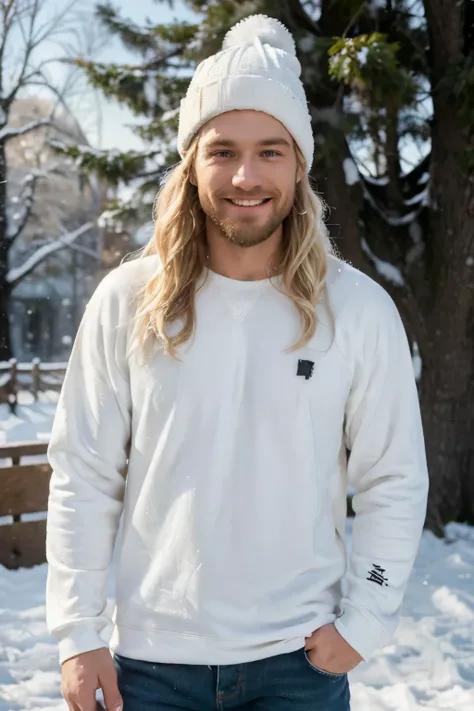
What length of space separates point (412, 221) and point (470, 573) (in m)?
3.11

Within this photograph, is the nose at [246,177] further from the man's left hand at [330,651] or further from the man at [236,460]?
the man's left hand at [330,651]

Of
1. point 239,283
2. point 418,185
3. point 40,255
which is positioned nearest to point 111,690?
point 239,283

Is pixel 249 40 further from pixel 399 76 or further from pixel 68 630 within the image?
pixel 399 76

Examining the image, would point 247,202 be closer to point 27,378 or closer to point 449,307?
point 449,307

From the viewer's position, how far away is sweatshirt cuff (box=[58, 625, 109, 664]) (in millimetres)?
1707

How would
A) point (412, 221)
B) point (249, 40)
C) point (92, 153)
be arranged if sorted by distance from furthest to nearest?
point (92, 153) → point (412, 221) → point (249, 40)

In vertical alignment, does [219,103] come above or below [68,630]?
above

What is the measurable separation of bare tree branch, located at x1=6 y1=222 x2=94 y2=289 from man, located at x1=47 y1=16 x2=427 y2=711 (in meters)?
20.5

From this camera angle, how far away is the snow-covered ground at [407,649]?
382 centimetres

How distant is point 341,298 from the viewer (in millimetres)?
1885

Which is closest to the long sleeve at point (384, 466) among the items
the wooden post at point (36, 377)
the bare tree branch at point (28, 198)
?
the wooden post at point (36, 377)

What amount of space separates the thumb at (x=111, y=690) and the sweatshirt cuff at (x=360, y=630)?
0.52 meters

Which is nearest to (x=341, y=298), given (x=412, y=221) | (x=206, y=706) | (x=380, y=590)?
(x=380, y=590)

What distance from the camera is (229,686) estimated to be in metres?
1.69
